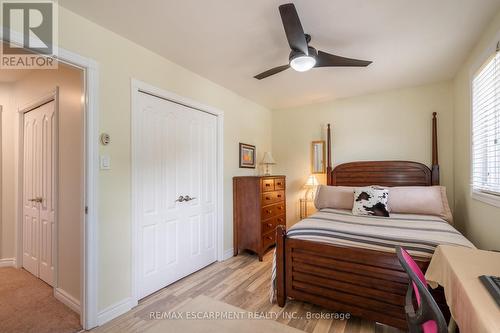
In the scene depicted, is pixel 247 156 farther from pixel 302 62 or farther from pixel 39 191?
pixel 39 191

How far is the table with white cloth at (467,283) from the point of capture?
839mm

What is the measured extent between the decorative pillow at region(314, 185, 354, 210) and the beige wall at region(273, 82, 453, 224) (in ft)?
2.49

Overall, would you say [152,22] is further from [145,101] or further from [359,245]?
[359,245]

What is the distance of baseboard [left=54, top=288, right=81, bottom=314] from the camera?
2115 millimetres

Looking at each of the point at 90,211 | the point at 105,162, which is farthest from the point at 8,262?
the point at 105,162

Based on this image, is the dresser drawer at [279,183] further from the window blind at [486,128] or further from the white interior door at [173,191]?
the window blind at [486,128]

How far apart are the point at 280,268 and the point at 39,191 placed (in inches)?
111

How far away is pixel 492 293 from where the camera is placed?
94 cm

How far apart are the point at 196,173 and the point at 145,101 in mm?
1022

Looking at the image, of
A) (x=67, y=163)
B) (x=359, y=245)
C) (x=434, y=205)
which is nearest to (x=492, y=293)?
(x=359, y=245)

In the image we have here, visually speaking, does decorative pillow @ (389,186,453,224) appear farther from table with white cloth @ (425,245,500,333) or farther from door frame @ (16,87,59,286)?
door frame @ (16,87,59,286)

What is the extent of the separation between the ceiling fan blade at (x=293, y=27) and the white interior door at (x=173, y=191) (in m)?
1.50

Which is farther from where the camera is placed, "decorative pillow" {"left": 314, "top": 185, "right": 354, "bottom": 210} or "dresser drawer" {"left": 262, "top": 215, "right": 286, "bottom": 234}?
"dresser drawer" {"left": 262, "top": 215, "right": 286, "bottom": 234}

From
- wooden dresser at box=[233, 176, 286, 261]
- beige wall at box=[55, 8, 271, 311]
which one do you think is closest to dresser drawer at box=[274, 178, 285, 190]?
wooden dresser at box=[233, 176, 286, 261]
